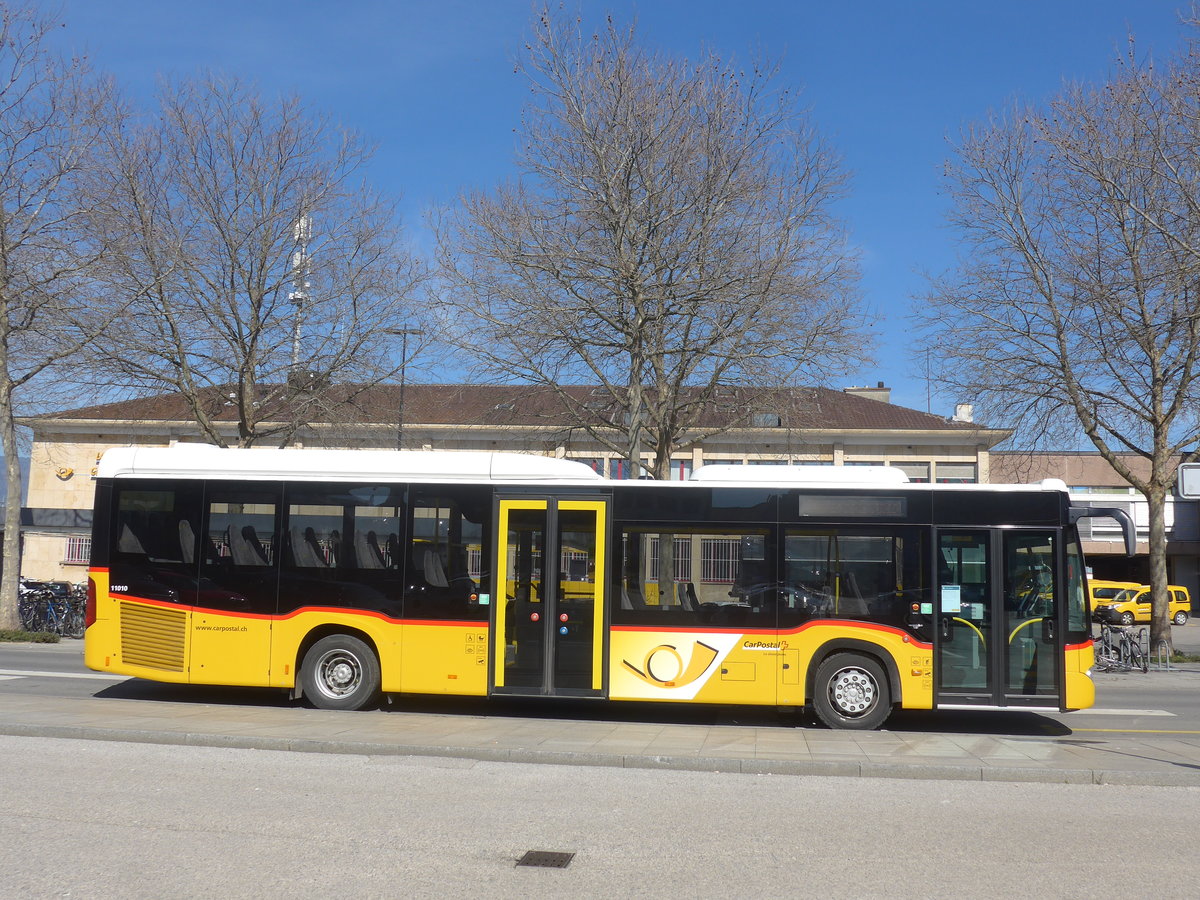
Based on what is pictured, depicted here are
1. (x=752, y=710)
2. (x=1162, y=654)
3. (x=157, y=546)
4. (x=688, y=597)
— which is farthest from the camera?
(x=1162, y=654)

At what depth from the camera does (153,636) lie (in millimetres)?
12844

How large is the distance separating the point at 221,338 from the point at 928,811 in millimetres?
19282

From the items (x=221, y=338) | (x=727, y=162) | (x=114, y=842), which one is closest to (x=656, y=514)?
(x=114, y=842)

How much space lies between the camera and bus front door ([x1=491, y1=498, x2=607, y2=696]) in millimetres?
12117

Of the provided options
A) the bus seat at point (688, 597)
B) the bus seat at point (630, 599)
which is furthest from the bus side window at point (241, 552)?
the bus seat at point (688, 597)

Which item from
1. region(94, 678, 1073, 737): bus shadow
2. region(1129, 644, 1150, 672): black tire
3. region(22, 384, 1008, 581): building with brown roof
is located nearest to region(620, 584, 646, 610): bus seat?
region(94, 678, 1073, 737): bus shadow

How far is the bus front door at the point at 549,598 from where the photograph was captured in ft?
39.8

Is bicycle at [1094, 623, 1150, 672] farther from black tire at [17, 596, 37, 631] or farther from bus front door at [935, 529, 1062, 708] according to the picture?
black tire at [17, 596, 37, 631]

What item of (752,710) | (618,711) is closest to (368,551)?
(618,711)

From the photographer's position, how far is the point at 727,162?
66.3 ft

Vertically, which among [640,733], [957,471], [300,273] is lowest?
[640,733]

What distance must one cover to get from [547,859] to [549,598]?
591cm

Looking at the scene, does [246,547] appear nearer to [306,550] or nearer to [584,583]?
[306,550]

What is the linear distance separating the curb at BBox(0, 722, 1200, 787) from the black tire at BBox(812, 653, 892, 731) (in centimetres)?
235
